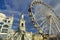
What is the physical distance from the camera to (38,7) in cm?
816

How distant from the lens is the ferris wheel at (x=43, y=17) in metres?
7.84

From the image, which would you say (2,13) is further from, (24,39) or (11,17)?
(24,39)

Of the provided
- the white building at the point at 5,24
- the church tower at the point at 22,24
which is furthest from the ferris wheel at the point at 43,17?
the white building at the point at 5,24

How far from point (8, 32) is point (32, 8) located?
1586mm

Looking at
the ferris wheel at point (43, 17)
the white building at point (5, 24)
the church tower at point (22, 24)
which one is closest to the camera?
the white building at point (5, 24)

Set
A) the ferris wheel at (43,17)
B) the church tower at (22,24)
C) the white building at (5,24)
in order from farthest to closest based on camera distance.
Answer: the ferris wheel at (43,17), the church tower at (22,24), the white building at (5,24)

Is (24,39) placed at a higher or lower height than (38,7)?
lower

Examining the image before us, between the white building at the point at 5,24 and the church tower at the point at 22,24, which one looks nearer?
the white building at the point at 5,24

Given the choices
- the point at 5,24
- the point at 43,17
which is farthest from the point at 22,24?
the point at 43,17

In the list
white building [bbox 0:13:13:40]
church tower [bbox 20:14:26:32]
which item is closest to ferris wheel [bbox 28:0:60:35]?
church tower [bbox 20:14:26:32]

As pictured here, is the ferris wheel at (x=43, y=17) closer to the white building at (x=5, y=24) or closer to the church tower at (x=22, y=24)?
the church tower at (x=22, y=24)

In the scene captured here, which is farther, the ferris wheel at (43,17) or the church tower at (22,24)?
the ferris wheel at (43,17)

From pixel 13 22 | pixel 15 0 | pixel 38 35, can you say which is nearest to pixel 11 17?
pixel 13 22

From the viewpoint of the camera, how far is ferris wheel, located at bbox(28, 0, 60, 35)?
7.84 metres
